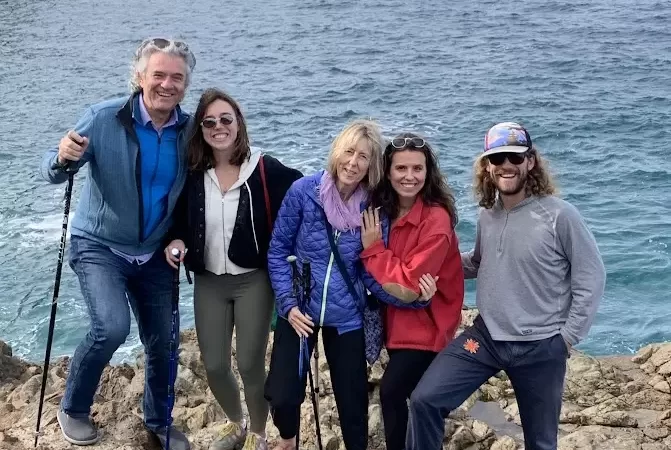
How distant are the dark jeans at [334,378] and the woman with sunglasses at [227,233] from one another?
277 mm

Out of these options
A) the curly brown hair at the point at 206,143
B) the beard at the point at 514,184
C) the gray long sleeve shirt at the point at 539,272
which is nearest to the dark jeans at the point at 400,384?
the gray long sleeve shirt at the point at 539,272

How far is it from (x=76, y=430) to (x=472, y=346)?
3.47 metres

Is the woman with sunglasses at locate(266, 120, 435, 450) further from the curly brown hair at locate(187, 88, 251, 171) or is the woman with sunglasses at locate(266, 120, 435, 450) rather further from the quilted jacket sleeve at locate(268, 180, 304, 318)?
the curly brown hair at locate(187, 88, 251, 171)

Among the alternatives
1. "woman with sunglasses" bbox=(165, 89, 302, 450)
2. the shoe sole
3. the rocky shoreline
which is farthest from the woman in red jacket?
the shoe sole

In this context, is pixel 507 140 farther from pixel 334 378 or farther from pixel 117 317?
pixel 117 317

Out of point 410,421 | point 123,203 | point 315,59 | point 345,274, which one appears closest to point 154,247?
point 123,203

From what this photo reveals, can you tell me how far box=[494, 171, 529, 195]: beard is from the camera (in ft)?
19.8

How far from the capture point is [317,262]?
6246 millimetres

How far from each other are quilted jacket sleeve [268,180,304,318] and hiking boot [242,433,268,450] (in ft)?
4.45

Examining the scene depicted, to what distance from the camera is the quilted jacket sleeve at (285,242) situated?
623cm

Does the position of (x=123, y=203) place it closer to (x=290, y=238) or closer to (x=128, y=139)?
(x=128, y=139)

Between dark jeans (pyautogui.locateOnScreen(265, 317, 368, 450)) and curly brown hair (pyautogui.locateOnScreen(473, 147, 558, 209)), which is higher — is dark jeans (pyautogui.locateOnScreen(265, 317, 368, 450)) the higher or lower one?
the lower one

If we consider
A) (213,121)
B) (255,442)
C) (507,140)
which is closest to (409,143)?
(507,140)

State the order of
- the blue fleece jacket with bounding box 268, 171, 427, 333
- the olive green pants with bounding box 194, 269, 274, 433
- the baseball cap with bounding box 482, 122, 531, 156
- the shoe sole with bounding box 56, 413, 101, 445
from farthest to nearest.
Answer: the shoe sole with bounding box 56, 413, 101, 445 < the olive green pants with bounding box 194, 269, 274, 433 < the blue fleece jacket with bounding box 268, 171, 427, 333 < the baseball cap with bounding box 482, 122, 531, 156
